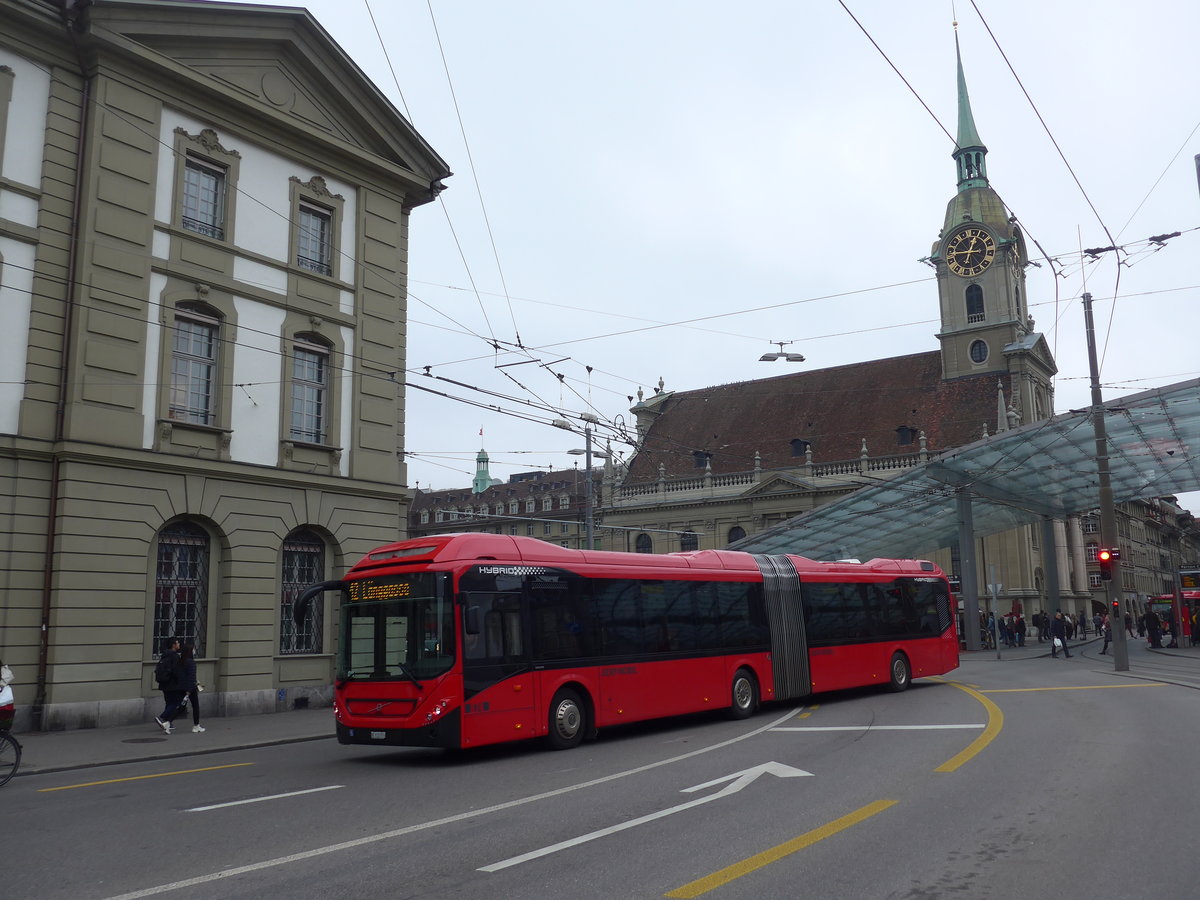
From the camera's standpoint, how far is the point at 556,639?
47.1ft

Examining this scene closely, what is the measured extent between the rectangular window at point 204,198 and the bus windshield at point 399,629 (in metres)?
10.6

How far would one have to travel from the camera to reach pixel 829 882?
6371 mm

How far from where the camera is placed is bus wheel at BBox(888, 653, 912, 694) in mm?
21844

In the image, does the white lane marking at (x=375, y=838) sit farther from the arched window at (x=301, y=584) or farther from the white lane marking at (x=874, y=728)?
the arched window at (x=301, y=584)

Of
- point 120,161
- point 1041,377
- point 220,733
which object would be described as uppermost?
point 1041,377

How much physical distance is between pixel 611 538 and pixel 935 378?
25456mm

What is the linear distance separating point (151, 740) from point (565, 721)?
6.93 metres

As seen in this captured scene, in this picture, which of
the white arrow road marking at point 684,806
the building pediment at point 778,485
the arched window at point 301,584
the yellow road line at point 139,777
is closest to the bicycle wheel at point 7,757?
the yellow road line at point 139,777

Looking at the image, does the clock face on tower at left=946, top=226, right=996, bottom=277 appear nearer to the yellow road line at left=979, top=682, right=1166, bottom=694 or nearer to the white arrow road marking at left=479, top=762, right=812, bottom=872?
the yellow road line at left=979, top=682, right=1166, bottom=694

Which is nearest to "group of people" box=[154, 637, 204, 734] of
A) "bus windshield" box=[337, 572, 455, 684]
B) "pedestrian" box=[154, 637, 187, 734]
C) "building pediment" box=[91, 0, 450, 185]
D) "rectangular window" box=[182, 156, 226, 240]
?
"pedestrian" box=[154, 637, 187, 734]

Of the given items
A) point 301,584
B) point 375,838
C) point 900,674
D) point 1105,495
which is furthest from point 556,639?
point 1105,495

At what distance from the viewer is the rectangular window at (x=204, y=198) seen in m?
20.7

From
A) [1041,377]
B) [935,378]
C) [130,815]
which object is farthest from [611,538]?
Result: [130,815]

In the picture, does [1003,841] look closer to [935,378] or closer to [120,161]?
[120,161]
